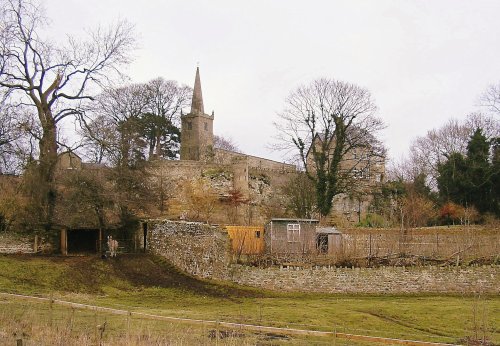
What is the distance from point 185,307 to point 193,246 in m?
7.51

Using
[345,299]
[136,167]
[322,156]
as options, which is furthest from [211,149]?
[345,299]

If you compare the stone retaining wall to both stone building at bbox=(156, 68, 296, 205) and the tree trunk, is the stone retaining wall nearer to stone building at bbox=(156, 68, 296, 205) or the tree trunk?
the tree trunk

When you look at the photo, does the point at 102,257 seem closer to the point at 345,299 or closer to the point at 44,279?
the point at 44,279

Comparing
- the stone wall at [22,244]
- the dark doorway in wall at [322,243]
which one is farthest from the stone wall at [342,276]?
the stone wall at [22,244]

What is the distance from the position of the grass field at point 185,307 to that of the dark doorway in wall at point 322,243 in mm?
3902

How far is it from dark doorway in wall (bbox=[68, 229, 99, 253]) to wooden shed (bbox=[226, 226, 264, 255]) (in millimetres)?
6938

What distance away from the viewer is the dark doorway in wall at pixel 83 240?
92.6 ft

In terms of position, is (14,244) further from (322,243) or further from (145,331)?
(145,331)

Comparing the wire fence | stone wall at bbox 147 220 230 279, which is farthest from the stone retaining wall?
the wire fence

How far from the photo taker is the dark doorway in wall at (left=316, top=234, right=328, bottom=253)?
28.1 meters

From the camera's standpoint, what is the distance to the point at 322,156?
3741 centimetres

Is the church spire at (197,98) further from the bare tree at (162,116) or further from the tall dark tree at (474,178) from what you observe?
the tall dark tree at (474,178)

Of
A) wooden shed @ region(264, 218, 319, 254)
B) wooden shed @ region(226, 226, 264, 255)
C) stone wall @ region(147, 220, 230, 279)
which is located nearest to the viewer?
stone wall @ region(147, 220, 230, 279)

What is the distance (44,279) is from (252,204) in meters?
25.3
